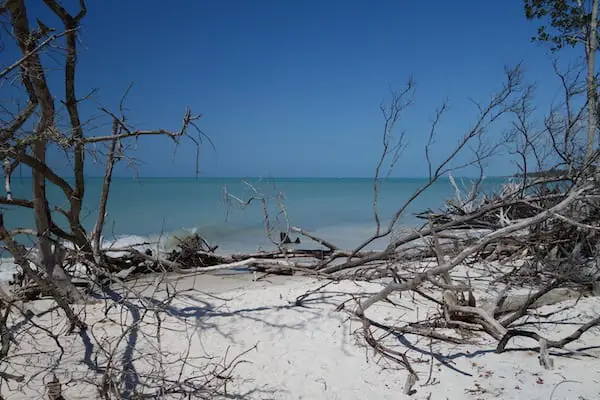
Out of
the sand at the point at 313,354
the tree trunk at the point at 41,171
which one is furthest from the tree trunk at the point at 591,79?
the tree trunk at the point at 41,171

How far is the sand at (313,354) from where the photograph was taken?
9.82 feet

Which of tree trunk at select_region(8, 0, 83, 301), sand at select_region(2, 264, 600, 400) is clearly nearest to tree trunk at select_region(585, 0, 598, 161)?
sand at select_region(2, 264, 600, 400)

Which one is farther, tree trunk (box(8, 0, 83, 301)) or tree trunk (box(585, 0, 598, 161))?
tree trunk (box(585, 0, 598, 161))

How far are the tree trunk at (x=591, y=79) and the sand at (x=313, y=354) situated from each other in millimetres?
3002

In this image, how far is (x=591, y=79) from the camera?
19.3 feet

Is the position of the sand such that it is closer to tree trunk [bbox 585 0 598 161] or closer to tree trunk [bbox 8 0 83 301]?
tree trunk [bbox 8 0 83 301]

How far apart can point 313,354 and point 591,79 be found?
581cm

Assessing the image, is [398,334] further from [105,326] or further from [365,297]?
[105,326]

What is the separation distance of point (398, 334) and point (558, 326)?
1.62 m

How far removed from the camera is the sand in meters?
2.99

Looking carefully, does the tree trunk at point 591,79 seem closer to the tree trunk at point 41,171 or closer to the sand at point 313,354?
the sand at point 313,354

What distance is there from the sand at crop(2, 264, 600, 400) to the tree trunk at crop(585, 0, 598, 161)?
3002mm

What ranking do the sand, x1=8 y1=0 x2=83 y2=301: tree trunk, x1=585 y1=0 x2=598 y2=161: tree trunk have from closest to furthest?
the sand
x1=8 y1=0 x2=83 y2=301: tree trunk
x1=585 y1=0 x2=598 y2=161: tree trunk

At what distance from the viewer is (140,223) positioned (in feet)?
53.3
